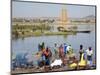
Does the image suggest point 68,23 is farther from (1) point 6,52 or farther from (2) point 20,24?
(1) point 6,52

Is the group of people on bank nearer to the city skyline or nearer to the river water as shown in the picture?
the river water

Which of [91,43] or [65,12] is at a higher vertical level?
[65,12]

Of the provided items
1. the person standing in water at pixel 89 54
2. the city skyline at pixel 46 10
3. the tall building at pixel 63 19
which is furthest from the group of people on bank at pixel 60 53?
the city skyline at pixel 46 10

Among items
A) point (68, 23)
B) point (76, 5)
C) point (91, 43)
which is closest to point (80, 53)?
point (91, 43)

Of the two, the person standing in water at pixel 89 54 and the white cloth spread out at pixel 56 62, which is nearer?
the white cloth spread out at pixel 56 62

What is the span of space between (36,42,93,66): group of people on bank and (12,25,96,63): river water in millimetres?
34

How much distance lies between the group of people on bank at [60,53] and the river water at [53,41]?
0.03 m

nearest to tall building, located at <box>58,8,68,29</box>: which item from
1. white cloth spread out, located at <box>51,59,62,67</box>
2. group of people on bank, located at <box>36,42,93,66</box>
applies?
group of people on bank, located at <box>36,42,93,66</box>

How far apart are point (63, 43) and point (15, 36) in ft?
1.57

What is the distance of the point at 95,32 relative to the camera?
2.42 meters

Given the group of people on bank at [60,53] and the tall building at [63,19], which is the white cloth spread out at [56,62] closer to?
the group of people on bank at [60,53]

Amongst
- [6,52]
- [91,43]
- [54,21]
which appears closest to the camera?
[6,52]

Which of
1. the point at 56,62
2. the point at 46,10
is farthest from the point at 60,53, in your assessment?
the point at 46,10

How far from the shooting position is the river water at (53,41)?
2.12 m
